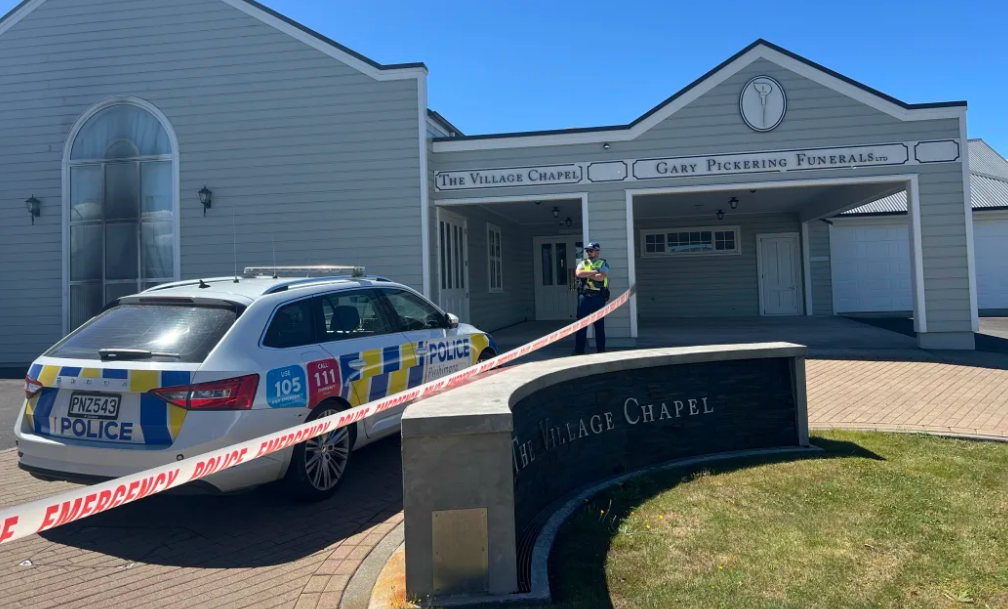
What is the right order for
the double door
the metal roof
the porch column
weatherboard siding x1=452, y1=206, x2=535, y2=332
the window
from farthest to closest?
the double door < the metal roof < the window < weatherboard siding x1=452, y1=206, x2=535, y2=332 < the porch column

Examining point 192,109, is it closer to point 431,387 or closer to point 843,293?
point 431,387

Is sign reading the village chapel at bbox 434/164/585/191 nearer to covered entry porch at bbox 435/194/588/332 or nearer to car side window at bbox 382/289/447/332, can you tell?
covered entry porch at bbox 435/194/588/332

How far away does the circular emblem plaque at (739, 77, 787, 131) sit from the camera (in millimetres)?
10992

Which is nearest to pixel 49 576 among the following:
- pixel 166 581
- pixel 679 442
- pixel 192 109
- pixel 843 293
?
pixel 166 581

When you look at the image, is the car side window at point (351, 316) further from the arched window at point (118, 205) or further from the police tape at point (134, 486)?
the arched window at point (118, 205)

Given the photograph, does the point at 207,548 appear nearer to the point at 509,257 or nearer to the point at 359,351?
A: the point at 359,351

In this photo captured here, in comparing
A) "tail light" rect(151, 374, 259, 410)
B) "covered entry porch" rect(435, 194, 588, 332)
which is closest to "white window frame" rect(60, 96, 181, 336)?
"covered entry porch" rect(435, 194, 588, 332)

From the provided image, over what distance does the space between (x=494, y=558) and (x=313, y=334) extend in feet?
7.96

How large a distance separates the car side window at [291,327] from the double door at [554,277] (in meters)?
14.1

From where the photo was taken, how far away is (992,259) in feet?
61.2

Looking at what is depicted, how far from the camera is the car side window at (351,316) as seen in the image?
491cm

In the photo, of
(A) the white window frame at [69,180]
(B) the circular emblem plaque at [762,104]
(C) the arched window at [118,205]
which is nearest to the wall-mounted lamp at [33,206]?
(A) the white window frame at [69,180]

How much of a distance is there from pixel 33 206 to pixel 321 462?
448 inches

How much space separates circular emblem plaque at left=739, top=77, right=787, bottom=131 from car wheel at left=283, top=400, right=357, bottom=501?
9.17 metres
